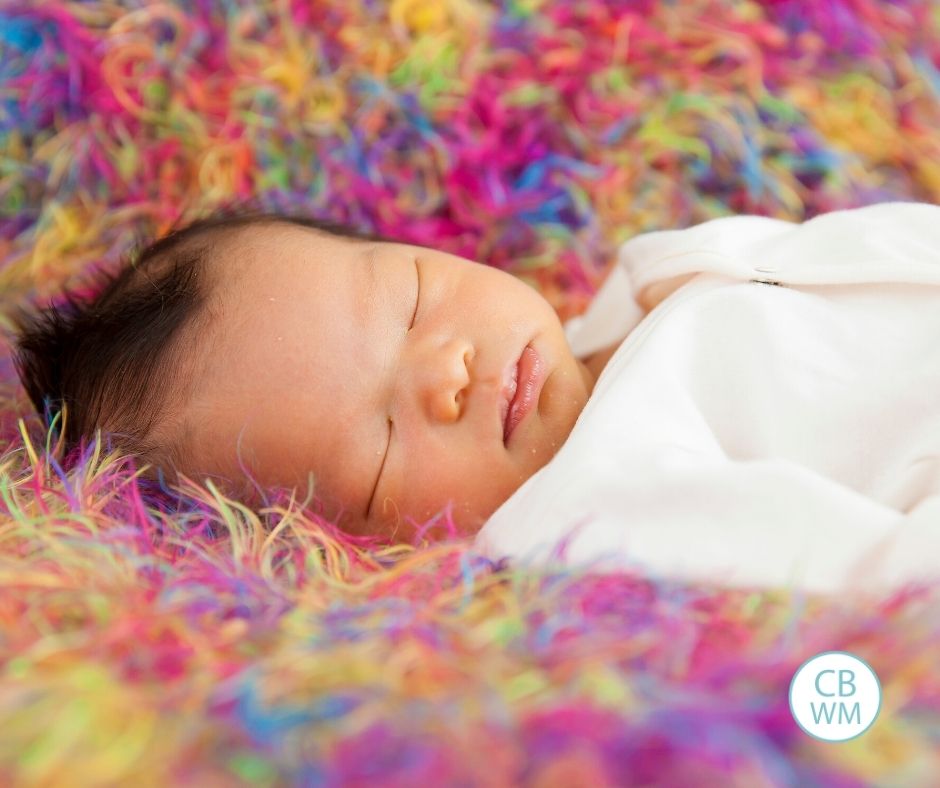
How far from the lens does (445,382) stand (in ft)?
3.12

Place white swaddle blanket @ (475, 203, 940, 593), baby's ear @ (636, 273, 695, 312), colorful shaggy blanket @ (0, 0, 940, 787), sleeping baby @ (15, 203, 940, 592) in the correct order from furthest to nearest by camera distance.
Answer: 1. baby's ear @ (636, 273, 695, 312)
2. sleeping baby @ (15, 203, 940, 592)
3. white swaddle blanket @ (475, 203, 940, 593)
4. colorful shaggy blanket @ (0, 0, 940, 787)

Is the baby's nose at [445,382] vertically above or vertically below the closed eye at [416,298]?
below

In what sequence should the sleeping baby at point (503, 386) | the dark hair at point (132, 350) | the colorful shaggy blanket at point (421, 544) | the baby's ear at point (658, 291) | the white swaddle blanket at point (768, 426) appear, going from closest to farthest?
the colorful shaggy blanket at point (421, 544), the white swaddle blanket at point (768, 426), the sleeping baby at point (503, 386), the dark hair at point (132, 350), the baby's ear at point (658, 291)

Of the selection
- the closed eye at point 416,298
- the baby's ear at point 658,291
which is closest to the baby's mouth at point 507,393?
the closed eye at point 416,298

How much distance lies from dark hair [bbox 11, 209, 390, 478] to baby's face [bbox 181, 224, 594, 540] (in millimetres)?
30

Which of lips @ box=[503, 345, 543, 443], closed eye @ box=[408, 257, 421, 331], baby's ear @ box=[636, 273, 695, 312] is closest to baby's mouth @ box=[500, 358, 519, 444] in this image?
lips @ box=[503, 345, 543, 443]

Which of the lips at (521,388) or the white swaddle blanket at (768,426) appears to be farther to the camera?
the lips at (521,388)

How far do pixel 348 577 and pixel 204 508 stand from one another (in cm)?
18

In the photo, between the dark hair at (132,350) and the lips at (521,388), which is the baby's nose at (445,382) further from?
the dark hair at (132,350)

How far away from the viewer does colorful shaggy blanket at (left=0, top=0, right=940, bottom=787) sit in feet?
1.89

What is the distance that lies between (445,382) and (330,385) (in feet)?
0.38

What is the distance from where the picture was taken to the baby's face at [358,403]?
37.7 inches

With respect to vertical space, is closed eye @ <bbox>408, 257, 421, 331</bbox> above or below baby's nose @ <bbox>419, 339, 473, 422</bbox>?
above

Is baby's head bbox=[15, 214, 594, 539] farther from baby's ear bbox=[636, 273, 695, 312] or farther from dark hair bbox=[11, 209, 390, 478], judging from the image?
baby's ear bbox=[636, 273, 695, 312]
